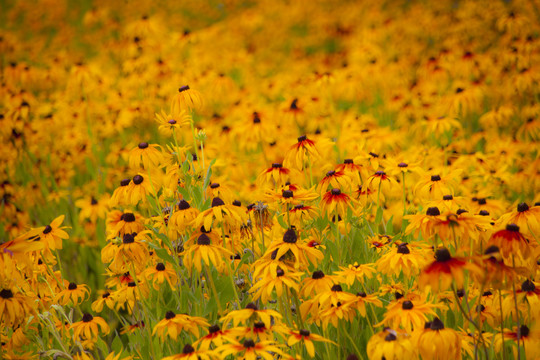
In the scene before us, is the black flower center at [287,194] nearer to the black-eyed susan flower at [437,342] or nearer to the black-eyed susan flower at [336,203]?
the black-eyed susan flower at [336,203]

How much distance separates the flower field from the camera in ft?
8.26

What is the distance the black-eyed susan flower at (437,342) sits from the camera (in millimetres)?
2066

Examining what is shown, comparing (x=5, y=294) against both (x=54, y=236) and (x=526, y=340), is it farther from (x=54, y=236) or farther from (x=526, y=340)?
(x=526, y=340)

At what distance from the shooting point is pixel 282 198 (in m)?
3.03

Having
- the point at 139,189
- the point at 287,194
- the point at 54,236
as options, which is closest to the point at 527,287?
the point at 287,194

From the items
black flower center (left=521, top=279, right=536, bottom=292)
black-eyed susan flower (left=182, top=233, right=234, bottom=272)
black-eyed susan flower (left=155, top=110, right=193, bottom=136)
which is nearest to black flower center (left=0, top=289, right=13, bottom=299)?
black-eyed susan flower (left=182, top=233, right=234, bottom=272)

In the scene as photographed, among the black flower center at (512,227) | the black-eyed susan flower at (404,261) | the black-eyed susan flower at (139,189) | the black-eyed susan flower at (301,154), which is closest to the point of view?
the black flower center at (512,227)

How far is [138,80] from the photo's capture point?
7.60 meters

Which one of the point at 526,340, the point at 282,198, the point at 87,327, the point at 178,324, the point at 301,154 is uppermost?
the point at 301,154

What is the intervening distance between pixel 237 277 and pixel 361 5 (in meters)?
11.8

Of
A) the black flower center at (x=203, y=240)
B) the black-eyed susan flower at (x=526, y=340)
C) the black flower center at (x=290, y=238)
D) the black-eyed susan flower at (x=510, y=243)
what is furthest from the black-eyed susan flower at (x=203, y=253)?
the black-eyed susan flower at (x=526, y=340)

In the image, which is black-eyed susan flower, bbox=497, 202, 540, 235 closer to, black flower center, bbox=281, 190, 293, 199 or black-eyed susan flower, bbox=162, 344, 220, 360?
black flower center, bbox=281, 190, 293, 199

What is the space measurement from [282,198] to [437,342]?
4.05 ft

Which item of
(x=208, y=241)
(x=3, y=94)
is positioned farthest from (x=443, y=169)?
(x=3, y=94)
